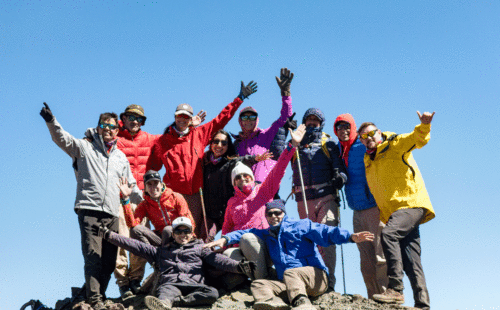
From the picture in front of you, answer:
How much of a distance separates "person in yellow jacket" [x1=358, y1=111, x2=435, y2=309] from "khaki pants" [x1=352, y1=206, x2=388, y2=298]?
2.65 ft

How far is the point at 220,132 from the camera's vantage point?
12789 mm

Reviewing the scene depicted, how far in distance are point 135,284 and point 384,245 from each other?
4.74 meters

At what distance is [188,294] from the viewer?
10180 mm

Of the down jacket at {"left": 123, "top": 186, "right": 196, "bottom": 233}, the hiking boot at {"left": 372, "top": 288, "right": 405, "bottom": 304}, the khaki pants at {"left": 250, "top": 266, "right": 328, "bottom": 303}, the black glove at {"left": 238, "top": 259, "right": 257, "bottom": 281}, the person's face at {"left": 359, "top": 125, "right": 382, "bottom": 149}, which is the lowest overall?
the hiking boot at {"left": 372, "top": 288, "right": 405, "bottom": 304}

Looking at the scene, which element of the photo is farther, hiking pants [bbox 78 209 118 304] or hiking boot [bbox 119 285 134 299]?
hiking boot [bbox 119 285 134 299]

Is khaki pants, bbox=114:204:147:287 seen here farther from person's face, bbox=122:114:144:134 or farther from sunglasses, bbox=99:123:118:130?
person's face, bbox=122:114:144:134

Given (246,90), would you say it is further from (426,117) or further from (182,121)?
(426,117)

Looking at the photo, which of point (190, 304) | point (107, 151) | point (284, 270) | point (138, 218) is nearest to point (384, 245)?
point (284, 270)

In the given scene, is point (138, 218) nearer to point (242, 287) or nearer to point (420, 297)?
point (242, 287)

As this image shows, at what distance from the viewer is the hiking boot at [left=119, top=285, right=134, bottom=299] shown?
37.3 feet

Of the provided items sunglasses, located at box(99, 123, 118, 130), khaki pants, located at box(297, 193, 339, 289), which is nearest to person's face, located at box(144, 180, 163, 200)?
sunglasses, located at box(99, 123, 118, 130)

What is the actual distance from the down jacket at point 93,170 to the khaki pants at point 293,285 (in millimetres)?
2983

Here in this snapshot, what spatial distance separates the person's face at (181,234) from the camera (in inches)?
419

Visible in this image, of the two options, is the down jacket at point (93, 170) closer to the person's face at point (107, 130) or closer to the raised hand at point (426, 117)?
the person's face at point (107, 130)
